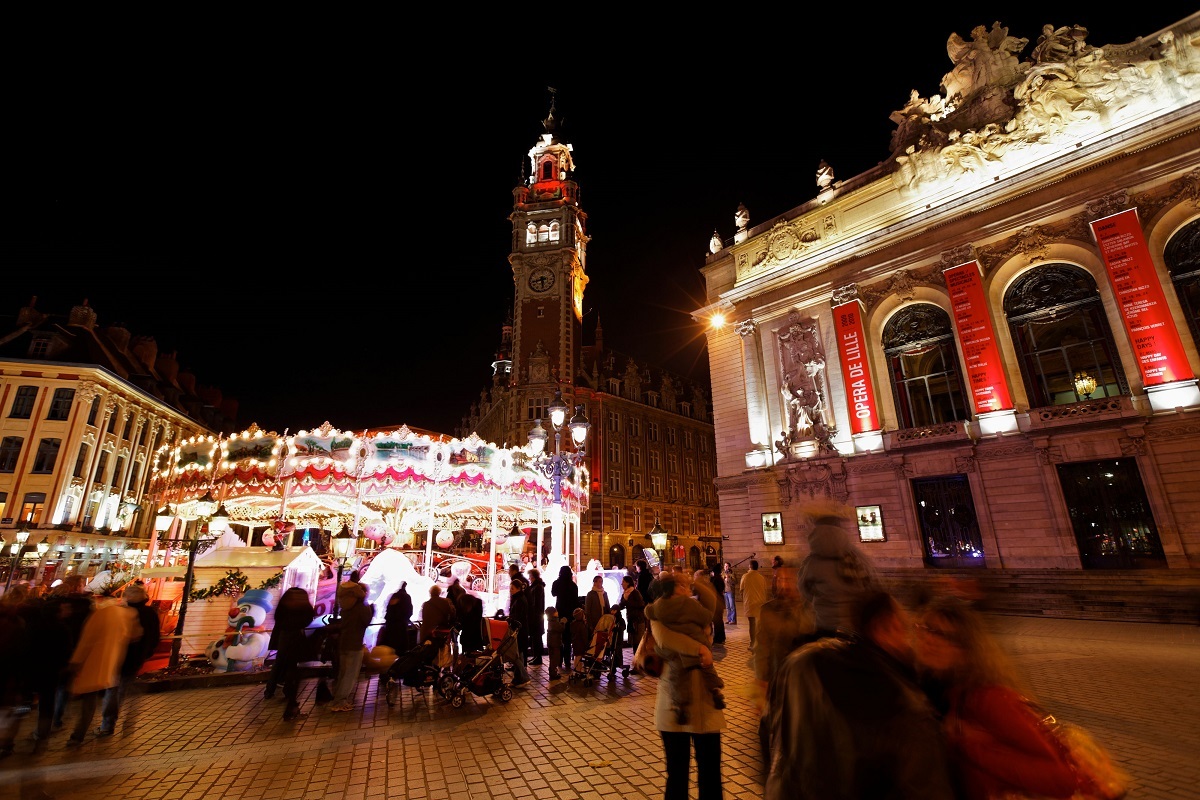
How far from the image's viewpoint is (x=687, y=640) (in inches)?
163

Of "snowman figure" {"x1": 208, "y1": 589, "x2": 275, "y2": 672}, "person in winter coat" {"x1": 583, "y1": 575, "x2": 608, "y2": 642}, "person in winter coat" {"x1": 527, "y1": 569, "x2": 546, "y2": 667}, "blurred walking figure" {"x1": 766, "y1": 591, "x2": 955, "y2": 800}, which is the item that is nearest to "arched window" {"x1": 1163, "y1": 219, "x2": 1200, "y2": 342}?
"person in winter coat" {"x1": 583, "y1": 575, "x2": 608, "y2": 642}

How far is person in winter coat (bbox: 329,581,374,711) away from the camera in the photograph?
8.20 m

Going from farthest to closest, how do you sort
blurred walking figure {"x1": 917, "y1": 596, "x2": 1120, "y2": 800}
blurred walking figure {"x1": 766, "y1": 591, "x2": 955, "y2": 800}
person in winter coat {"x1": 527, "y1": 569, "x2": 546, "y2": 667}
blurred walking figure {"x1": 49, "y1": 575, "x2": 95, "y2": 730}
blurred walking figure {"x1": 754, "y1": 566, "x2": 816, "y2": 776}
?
person in winter coat {"x1": 527, "y1": 569, "x2": 546, "y2": 667} → blurred walking figure {"x1": 49, "y1": 575, "x2": 95, "y2": 730} → blurred walking figure {"x1": 754, "y1": 566, "x2": 816, "y2": 776} → blurred walking figure {"x1": 917, "y1": 596, "x2": 1120, "y2": 800} → blurred walking figure {"x1": 766, "y1": 591, "x2": 955, "y2": 800}

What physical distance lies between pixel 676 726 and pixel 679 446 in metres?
50.3

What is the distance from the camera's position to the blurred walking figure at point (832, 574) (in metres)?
3.41

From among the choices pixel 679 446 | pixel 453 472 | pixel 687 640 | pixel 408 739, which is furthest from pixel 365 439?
pixel 679 446

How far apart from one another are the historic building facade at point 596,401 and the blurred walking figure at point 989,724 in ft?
130

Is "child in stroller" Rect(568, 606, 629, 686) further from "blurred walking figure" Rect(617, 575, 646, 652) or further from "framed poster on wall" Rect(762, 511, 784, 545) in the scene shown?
"framed poster on wall" Rect(762, 511, 784, 545)

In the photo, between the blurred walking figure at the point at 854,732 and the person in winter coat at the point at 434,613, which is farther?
the person in winter coat at the point at 434,613

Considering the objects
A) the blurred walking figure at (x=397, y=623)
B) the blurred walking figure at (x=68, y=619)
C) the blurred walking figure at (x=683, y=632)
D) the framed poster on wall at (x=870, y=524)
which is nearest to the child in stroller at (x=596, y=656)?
the blurred walking figure at (x=397, y=623)

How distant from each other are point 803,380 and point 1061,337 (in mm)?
9468

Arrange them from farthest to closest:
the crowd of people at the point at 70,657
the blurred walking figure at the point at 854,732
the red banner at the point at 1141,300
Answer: the red banner at the point at 1141,300 → the crowd of people at the point at 70,657 → the blurred walking figure at the point at 854,732

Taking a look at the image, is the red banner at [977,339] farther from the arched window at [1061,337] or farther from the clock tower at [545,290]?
the clock tower at [545,290]

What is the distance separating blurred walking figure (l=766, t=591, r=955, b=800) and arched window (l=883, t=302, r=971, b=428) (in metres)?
23.7
